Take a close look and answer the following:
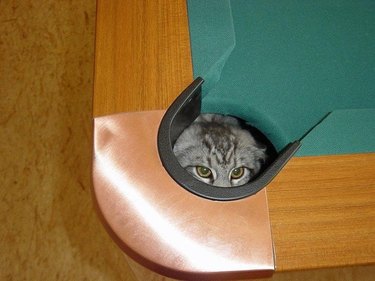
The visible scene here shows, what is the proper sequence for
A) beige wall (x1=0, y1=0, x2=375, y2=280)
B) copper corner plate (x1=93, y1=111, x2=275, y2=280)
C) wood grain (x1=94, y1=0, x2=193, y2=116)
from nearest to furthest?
copper corner plate (x1=93, y1=111, x2=275, y2=280) → wood grain (x1=94, y1=0, x2=193, y2=116) → beige wall (x1=0, y1=0, x2=375, y2=280)

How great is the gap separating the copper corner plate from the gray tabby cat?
12.9 inches

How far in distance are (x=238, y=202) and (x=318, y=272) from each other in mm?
218

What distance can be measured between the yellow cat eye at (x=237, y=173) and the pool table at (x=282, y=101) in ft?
0.49

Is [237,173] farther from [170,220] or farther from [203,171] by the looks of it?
[170,220]

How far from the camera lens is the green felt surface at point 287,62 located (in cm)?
95

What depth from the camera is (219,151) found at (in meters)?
1.17

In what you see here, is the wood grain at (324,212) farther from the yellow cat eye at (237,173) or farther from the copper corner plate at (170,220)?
the yellow cat eye at (237,173)

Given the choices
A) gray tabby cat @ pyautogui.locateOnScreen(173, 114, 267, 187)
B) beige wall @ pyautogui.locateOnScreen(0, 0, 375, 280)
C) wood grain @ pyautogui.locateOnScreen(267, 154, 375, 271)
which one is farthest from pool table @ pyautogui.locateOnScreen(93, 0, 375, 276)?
beige wall @ pyautogui.locateOnScreen(0, 0, 375, 280)

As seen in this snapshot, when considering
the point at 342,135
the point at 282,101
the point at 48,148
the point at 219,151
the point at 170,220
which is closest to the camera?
the point at 170,220

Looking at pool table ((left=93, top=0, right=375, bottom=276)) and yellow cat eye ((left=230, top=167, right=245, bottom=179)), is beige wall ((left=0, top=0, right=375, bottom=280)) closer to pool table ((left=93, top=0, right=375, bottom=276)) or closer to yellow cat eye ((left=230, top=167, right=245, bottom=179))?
yellow cat eye ((left=230, top=167, right=245, bottom=179))

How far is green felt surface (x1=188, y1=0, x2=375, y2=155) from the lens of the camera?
0.95 meters

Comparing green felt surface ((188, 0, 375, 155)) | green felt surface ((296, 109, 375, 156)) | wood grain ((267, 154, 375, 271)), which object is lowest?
wood grain ((267, 154, 375, 271))

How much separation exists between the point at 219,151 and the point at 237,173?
8 cm

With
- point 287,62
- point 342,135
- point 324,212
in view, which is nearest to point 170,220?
point 324,212
